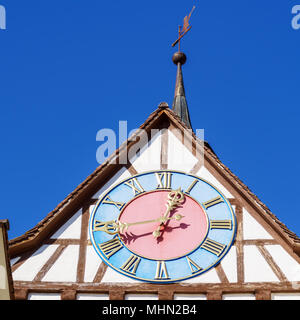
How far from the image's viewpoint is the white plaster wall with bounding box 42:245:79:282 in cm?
1247

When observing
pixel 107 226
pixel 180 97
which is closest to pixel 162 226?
pixel 107 226

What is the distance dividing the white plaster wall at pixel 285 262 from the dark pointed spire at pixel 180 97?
21.1ft

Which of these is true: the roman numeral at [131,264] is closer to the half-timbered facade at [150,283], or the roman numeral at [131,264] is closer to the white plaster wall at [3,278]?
the half-timbered facade at [150,283]

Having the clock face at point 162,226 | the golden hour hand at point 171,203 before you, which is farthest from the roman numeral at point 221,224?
the golden hour hand at point 171,203

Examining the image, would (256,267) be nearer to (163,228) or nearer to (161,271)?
(161,271)

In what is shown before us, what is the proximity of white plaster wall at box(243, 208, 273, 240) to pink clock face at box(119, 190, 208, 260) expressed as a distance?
1.60 feet

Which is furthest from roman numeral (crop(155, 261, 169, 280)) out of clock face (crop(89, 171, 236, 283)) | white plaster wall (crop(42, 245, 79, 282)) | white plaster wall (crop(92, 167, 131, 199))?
white plaster wall (crop(92, 167, 131, 199))

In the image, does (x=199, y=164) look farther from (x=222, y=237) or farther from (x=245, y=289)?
(x=245, y=289)

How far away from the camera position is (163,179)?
1362 cm

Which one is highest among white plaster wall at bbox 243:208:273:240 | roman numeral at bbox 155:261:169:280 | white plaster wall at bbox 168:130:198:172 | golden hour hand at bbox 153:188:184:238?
white plaster wall at bbox 168:130:198:172

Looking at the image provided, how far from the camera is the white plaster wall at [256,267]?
12.3 meters

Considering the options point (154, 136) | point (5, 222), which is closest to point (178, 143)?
point (154, 136)

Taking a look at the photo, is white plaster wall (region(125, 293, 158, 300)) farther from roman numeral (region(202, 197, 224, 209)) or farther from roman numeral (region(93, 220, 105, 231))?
roman numeral (region(202, 197, 224, 209))
